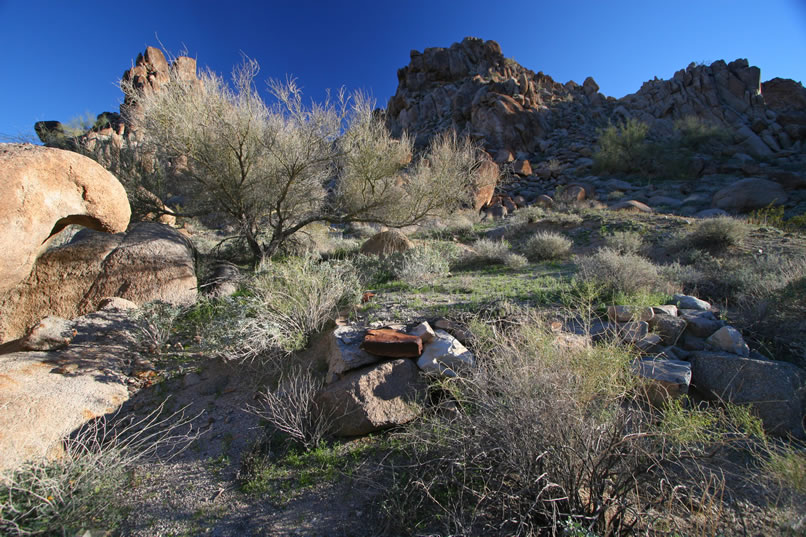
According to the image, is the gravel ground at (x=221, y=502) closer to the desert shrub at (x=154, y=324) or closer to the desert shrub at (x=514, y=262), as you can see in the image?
the desert shrub at (x=154, y=324)

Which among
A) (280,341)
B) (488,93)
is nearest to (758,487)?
(280,341)

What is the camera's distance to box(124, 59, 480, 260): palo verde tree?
6.18 m

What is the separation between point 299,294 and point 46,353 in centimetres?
263

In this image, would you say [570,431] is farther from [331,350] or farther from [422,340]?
[331,350]

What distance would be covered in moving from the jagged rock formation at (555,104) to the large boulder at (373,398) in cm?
Result: 2511

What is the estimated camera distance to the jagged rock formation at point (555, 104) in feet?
85.1

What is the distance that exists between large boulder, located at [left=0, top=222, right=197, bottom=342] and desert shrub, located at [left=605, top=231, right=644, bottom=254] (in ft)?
29.7

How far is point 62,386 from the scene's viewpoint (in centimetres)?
307

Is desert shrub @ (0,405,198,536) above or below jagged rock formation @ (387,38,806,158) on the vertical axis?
below

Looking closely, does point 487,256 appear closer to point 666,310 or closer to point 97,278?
point 666,310

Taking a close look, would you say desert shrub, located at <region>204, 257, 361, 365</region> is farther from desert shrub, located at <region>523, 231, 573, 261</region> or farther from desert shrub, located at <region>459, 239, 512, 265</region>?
desert shrub, located at <region>523, 231, 573, 261</region>

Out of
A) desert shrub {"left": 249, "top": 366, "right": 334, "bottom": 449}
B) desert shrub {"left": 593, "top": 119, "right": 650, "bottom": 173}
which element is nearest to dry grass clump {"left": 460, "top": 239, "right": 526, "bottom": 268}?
desert shrub {"left": 249, "top": 366, "right": 334, "bottom": 449}

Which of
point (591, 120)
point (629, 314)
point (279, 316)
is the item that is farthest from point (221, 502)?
point (591, 120)

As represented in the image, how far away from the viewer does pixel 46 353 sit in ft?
11.6
